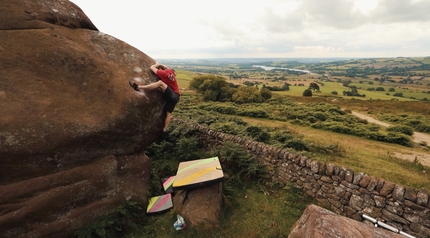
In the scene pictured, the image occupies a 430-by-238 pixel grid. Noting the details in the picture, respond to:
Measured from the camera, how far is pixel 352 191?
8.22 meters

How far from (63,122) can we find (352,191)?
9.86 meters

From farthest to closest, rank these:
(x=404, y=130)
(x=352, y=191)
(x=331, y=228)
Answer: (x=404, y=130)
(x=352, y=191)
(x=331, y=228)

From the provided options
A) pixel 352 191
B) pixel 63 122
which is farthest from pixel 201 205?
pixel 352 191

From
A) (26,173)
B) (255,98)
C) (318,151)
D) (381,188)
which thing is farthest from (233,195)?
(255,98)

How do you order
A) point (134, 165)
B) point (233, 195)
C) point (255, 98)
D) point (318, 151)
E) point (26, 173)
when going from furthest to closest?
point (255, 98) → point (318, 151) → point (233, 195) → point (134, 165) → point (26, 173)

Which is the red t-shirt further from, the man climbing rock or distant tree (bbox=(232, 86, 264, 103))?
distant tree (bbox=(232, 86, 264, 103))

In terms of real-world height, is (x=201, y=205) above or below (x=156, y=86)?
below

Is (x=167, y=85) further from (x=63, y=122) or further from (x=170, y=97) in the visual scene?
(x=63, y=122)

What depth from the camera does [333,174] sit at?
8734mm

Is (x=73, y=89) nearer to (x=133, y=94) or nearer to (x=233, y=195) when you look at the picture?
(x=133, y=94)

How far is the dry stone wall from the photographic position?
7055 mm

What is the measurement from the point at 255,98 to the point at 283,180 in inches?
1615

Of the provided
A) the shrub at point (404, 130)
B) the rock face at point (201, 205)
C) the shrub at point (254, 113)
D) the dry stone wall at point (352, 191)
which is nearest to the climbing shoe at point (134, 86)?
the rock face at point (201, 205)

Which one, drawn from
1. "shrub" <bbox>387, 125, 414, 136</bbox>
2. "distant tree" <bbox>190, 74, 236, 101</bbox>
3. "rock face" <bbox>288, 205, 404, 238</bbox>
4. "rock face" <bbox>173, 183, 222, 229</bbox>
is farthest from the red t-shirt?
"distant tree" <bbox>190, 74, 236, 101</bbox>
